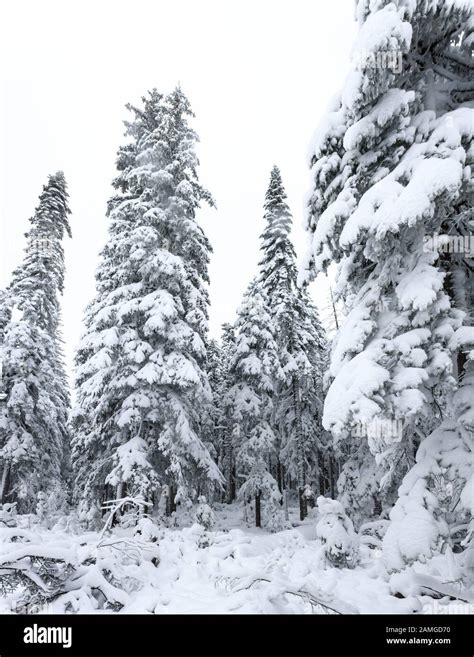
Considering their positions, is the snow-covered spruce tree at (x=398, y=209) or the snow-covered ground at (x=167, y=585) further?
the snow-covered spruce tree at (x=398, y=209)

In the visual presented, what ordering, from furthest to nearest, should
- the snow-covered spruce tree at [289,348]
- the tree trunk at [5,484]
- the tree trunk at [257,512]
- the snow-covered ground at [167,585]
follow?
the snow-covered spruce tree at [289,348] < the tree trunk at [257,512] < the tree trunk at [5,484] < the snow-covered ground at [167,585]

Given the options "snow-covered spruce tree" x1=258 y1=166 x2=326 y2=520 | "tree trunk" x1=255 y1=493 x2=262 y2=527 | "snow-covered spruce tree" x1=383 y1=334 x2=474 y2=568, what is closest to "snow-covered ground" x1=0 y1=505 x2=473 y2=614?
"snow-covered spruce tree" x1=383 y1=334 x2=474 y2=568

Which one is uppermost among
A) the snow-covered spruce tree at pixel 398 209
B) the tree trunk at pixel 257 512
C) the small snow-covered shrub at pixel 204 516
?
the snow-covered spruce tree at pixel 398 209

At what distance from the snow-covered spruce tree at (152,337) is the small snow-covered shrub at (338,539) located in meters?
5.33

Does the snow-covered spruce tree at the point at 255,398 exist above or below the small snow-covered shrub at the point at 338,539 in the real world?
above

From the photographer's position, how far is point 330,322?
35.3 metres

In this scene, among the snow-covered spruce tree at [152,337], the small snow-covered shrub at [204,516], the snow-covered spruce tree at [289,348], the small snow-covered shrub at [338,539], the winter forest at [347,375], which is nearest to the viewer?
the winter forest at [347,375]

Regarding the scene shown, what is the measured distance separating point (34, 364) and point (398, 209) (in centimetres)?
1609

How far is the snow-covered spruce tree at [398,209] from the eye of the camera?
4.51 metres

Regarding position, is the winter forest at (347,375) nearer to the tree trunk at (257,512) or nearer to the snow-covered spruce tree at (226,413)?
the snow-covered spruce tree at (226,413)

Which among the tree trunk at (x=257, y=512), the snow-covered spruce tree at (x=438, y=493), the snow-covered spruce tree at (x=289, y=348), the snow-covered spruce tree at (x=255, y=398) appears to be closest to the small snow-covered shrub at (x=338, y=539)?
the snow-covered spruce tree at (x=438, y=493)

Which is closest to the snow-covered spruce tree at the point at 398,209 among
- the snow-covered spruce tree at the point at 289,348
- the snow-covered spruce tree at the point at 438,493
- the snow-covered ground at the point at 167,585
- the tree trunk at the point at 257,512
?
the snow-covered spruce tree at the point at 438,493
